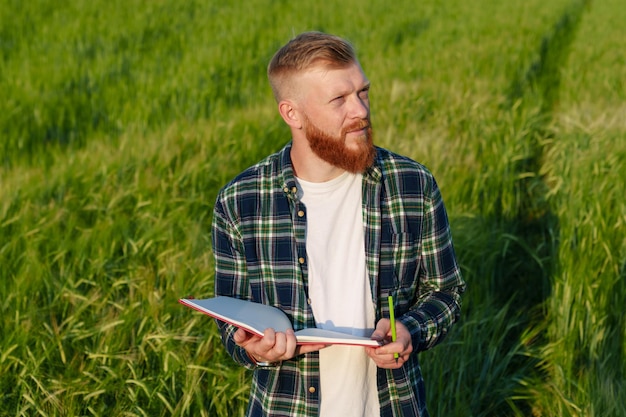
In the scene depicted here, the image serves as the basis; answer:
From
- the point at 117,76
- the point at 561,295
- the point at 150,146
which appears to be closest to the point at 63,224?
the point at 150,146

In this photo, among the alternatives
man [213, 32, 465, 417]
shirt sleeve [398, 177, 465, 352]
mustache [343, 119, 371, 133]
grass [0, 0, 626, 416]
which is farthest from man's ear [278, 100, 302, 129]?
grass [0, 0, 626, 416]

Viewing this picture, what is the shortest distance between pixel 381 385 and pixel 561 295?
1778 millimetres

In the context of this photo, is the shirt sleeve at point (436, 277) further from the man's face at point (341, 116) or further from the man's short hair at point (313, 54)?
the man's short hair at point (313, 54)

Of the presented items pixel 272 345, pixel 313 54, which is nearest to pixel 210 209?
pixel 313 54

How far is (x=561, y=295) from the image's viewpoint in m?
3.40

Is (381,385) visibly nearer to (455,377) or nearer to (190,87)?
(455,377)

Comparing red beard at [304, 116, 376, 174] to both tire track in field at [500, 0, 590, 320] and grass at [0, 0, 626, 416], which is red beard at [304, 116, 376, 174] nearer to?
grass at [0, 0, 626, 416]

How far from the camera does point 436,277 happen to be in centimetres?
196

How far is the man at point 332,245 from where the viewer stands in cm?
185

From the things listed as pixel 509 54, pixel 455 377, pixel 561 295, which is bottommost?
pixel 455 377

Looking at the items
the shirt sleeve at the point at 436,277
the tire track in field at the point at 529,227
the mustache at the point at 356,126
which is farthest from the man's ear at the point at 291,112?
the tire track in field at the point at 529,227

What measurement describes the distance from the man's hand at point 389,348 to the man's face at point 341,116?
1.23 feet

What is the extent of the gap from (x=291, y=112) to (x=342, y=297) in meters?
0.47

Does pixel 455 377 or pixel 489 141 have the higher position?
pixel 489 141
